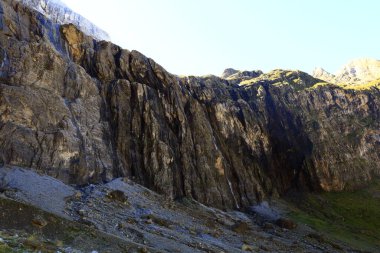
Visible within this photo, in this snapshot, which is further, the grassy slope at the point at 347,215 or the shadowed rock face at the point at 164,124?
the grassy slope at the point at 347,215

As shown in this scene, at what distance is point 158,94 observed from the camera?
4208 inches

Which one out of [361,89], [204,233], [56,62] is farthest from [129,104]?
[361,89]

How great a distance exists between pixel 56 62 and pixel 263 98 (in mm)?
94224

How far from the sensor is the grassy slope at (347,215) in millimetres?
90525

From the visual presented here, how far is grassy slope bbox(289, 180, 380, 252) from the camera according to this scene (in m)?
90.5

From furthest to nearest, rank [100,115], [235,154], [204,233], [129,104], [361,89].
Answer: [361,89]
[235,154]
[129,104]
[100,115]
[204,233]

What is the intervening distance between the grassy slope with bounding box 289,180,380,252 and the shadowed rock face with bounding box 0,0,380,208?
20.8 feet

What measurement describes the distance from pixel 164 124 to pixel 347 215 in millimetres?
61682

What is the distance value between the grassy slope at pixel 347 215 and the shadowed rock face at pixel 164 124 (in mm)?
6338

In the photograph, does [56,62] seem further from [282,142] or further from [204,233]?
[282,142]

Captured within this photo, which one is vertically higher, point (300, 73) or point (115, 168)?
point (300, 73)

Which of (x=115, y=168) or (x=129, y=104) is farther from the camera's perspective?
(x=129, y=104)

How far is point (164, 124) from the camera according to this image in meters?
101

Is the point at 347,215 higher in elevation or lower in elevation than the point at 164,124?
lower
